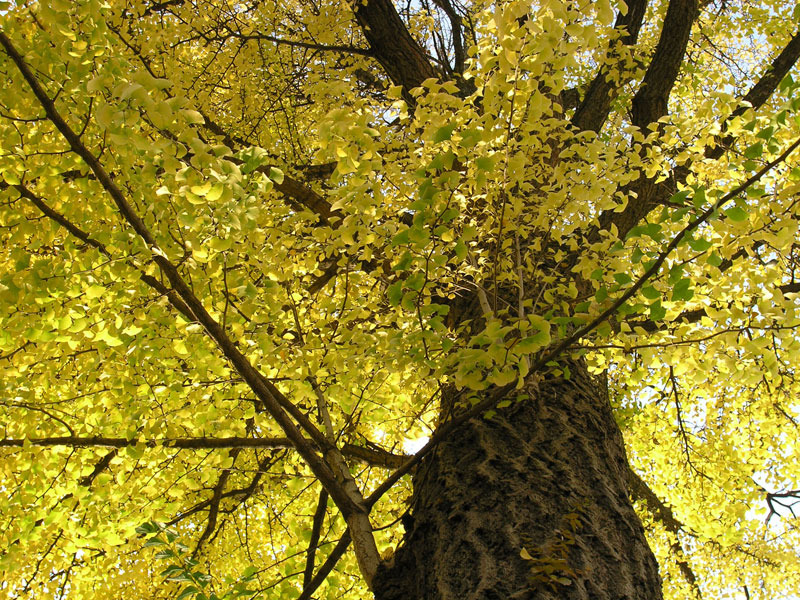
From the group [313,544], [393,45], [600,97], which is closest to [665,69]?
[600,97]

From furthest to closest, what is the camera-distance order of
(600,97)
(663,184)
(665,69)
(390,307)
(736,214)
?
(600,97)
(665,69)
(663,184)
(390,307)
(736,214)

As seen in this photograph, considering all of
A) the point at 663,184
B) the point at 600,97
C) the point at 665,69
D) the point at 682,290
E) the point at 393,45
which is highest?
the point at 393,45

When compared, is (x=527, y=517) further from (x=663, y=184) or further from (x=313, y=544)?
(x=663, y=184)

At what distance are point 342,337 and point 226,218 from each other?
2.77 ft

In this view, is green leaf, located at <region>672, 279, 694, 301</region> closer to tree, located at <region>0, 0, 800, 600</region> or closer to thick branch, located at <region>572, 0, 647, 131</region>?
tree, located at <region>0, 0, 800, 600</region>

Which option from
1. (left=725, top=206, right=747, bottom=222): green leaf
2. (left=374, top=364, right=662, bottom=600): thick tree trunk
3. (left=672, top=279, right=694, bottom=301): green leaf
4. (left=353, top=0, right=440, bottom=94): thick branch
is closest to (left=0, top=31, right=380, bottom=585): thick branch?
(left=374, top=364, right=662, bottom=600): thick tree trunk

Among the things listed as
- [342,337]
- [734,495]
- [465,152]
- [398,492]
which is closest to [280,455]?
[398,492]

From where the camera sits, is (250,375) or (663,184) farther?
(663,184)

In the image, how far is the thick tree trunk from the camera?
1781 millimetres

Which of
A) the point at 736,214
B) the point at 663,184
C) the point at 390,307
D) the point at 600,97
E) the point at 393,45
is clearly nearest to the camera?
the point at 736,214

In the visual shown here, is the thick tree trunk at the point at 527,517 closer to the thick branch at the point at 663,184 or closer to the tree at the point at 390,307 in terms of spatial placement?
the tree at the point at 390,307

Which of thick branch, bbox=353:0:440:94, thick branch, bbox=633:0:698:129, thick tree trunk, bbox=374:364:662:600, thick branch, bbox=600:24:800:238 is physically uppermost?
thick branch, bbox=353:0:440:94

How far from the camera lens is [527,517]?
1983mm

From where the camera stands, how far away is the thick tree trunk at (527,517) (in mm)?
1781
